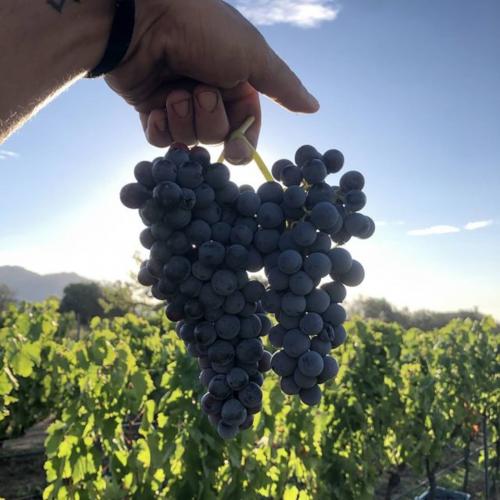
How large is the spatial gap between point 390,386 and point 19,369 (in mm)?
4287

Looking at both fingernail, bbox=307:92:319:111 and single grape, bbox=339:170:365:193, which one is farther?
fingernail, bbox=307:92:319:111

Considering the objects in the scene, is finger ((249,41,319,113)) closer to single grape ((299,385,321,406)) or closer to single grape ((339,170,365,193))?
single grape ((339,170,365,193))

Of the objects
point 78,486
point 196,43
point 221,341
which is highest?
point 196,43

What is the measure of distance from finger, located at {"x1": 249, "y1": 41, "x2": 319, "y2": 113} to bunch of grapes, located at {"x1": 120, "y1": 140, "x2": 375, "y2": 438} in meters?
0.48

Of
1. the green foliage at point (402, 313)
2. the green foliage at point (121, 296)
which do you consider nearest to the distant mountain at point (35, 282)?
the green foliage at point (402, 313)

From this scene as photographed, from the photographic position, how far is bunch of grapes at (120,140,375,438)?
1275mm

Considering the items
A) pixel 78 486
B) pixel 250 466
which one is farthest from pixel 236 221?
pixel 78 486

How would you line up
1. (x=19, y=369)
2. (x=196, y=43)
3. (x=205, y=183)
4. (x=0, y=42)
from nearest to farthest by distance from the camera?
(x=0, y=42), (x=205, y=183), (x=196, y=43), (x=19, y=369)

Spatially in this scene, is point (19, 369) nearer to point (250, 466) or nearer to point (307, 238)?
point (250, 466)

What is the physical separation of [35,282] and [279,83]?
19485 centimetres

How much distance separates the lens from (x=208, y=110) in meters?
1.80

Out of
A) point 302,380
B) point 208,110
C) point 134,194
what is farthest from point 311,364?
point 208,110

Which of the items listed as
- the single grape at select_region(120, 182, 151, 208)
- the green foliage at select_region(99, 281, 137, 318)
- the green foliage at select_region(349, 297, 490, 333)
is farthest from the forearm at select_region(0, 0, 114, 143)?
the green foliage at select_region(349, 297, 490, 333)

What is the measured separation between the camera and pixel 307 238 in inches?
49.1
